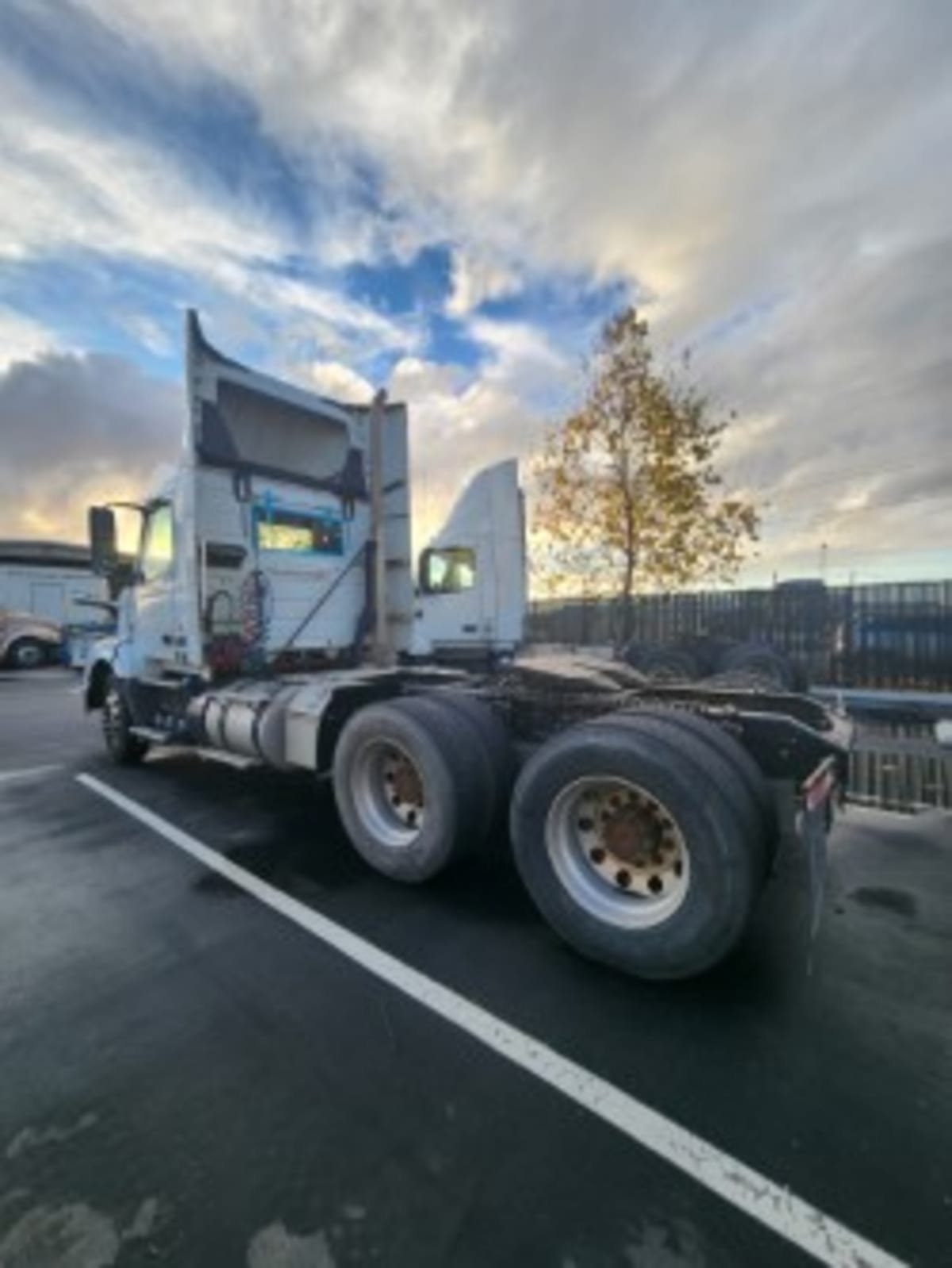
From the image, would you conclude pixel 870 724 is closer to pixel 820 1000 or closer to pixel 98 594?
pixel 820 1000

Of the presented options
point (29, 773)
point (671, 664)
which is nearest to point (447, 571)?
point (671, 664)

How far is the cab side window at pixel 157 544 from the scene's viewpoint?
6812 millimetres

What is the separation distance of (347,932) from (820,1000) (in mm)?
2397

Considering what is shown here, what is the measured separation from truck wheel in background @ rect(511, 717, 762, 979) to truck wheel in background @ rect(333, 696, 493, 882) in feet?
1.70

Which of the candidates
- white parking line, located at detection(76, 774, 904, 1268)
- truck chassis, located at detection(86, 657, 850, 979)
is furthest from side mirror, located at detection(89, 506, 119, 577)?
white parking line, located at detection(76, 774, 904, 1268)

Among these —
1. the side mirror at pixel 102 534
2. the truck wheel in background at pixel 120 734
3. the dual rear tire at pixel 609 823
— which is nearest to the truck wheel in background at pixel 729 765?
the dual rear tire at pixel 609 823

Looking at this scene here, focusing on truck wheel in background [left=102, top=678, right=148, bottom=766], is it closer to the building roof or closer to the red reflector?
the red reflector

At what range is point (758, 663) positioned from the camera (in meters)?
9.94

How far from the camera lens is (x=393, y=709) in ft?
14.7

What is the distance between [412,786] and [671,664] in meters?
7.39

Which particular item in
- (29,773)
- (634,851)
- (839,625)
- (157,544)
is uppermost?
(157,544)

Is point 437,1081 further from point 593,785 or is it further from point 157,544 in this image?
point 157,544

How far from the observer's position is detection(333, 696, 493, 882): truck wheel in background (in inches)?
163

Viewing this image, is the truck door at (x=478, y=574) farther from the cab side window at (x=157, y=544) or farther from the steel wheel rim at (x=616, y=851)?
the steel wheel rim at (x=616, y=851)
